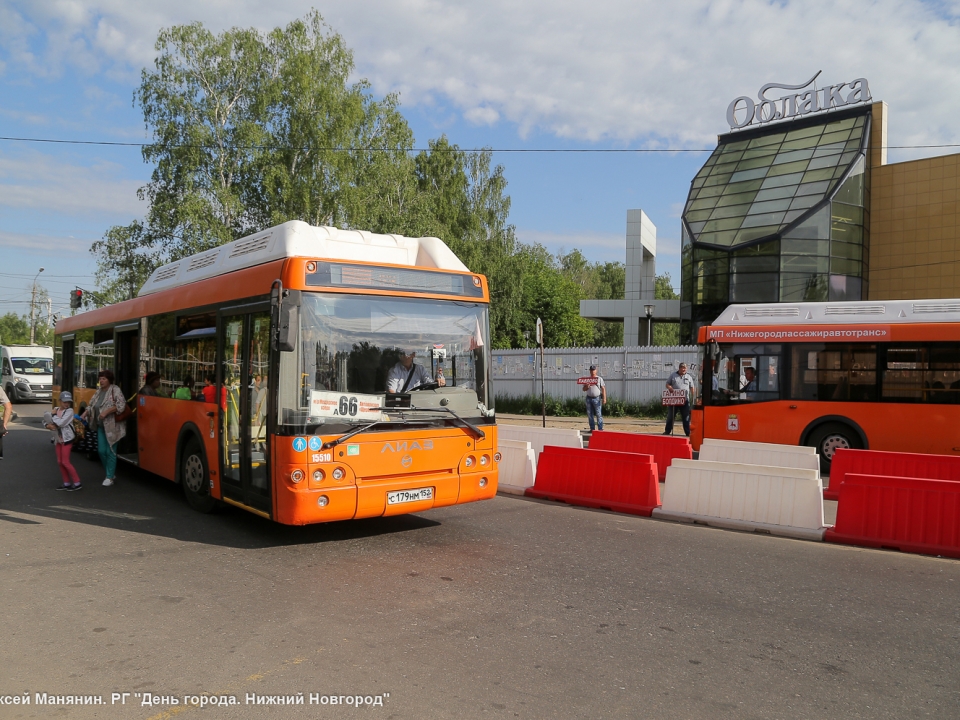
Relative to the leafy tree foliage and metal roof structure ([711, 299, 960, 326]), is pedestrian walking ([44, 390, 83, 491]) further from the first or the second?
the leafy tree foliage

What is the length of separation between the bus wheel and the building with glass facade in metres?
28.1

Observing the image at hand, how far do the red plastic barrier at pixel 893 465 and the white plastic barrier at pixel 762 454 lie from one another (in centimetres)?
35

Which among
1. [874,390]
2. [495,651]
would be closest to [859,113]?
[874,390]

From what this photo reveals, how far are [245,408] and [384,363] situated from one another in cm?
162

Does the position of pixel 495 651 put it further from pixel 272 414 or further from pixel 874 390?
pixel 874 390

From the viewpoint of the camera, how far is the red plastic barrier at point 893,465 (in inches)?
374

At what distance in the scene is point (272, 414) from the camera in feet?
23.5

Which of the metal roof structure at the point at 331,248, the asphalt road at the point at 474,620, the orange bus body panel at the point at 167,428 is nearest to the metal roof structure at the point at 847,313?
the asphalt road at the point at 474,620

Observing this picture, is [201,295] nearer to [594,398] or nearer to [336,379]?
[336,379]

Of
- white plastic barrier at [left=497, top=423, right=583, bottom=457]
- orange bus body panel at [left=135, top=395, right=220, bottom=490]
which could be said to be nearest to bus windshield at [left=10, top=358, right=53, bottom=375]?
orange bus body panel at [left=135, top=395, right=220, bottom=490]

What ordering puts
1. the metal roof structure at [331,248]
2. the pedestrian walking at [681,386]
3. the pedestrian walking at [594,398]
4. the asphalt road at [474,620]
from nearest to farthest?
the asphalt road at [474,620]
the metal roof structure at [331,248]
the pedestrian walking at [681,386]
the pedestrian walking at [594,398]

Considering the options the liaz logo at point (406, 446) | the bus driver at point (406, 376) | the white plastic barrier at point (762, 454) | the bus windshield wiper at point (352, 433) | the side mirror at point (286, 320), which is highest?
the side mirror at point (286, 320)

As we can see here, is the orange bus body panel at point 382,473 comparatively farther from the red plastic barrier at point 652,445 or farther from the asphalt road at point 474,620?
the red plastic barrier at point 652,445

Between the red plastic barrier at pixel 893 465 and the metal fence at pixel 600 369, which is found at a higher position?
the metal fence at pixel 600 369
